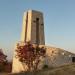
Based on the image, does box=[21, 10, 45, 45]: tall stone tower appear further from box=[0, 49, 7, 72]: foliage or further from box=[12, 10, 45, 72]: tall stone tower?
box=[0, 49, 7, 72]: foliage

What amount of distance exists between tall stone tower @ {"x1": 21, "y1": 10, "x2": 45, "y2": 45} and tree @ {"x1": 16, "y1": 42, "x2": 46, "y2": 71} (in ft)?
22.4

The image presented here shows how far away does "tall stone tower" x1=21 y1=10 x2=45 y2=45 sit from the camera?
41.8 m

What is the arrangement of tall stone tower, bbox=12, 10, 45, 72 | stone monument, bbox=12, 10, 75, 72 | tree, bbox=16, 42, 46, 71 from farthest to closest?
tall stone tower, bbox=12, 10, 45, 72 < stone monument, bbox=12, 10, 75, 72 < tree, bbox=16, 42, 46, 71

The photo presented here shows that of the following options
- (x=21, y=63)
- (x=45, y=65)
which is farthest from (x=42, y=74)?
(x=21, y=63)

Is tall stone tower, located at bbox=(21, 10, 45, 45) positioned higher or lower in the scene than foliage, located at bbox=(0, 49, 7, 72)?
higher

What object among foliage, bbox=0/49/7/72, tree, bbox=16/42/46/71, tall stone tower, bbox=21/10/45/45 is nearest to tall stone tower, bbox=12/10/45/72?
tall stone tower, bbox=21/10/45/45

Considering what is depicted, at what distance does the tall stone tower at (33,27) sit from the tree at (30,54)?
269 inches

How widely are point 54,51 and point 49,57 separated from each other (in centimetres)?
114

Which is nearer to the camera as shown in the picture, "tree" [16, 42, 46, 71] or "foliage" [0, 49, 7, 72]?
"tree" [16, 42, 46, 71]

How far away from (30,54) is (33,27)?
365 inches

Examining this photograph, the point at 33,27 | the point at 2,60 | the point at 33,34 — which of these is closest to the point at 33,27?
the point at 33,27

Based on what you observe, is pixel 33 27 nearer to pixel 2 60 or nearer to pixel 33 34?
pixel 33 34

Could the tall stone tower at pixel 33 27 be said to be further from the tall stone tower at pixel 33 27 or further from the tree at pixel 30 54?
the tree at pixel 30 54

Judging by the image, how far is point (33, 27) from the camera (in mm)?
42062
